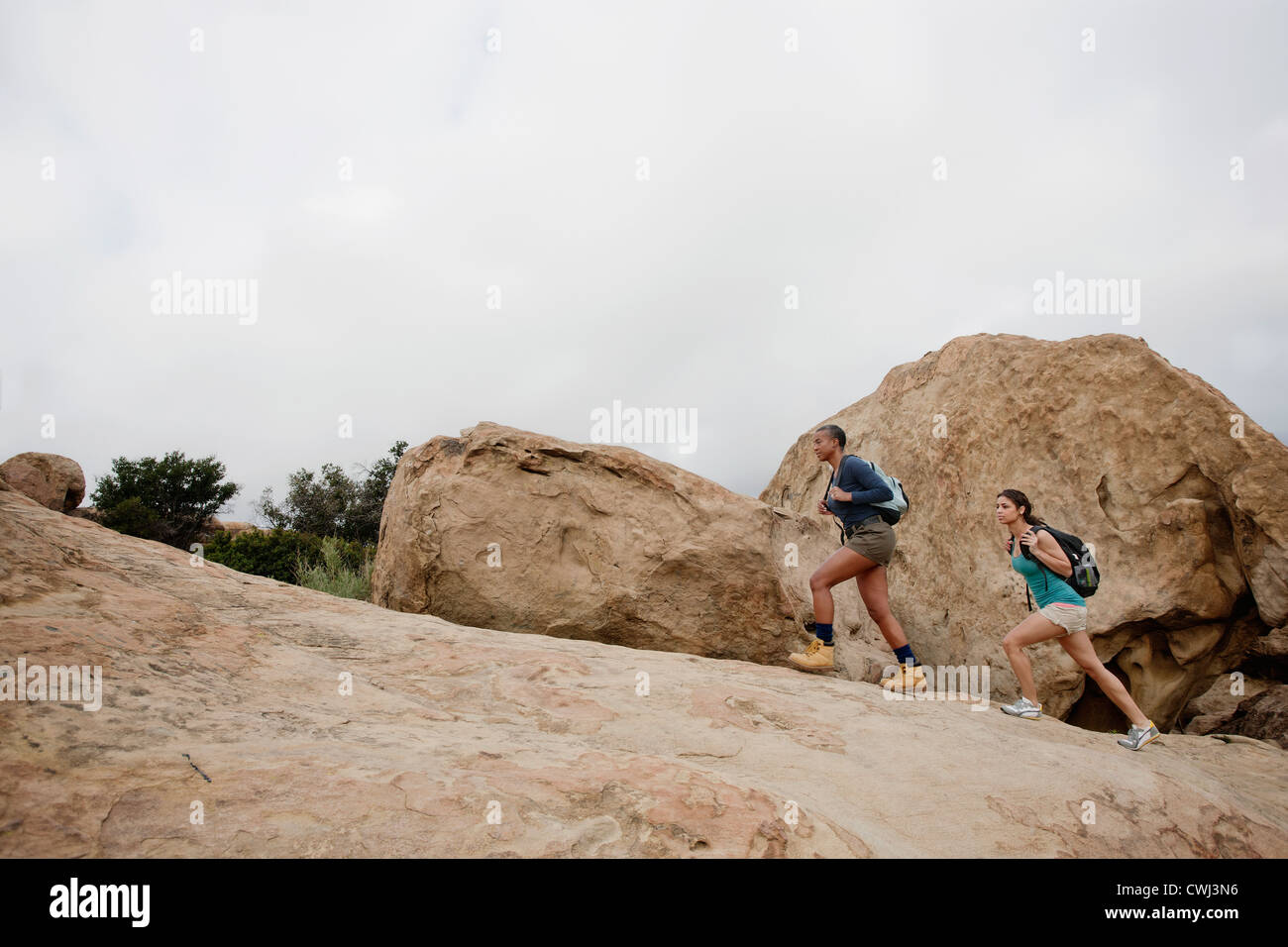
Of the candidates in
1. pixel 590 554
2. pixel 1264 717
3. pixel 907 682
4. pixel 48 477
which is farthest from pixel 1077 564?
pixel 48 477

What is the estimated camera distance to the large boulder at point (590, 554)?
24.3 feet

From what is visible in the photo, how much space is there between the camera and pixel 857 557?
20.2ft

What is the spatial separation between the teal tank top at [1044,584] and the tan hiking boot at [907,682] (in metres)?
1.09

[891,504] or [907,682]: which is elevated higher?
[891,504]

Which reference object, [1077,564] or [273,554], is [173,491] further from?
[1077,564]

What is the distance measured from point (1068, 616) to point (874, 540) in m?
1.47

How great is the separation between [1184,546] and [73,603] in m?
9.64

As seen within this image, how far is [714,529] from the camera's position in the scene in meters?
7.55

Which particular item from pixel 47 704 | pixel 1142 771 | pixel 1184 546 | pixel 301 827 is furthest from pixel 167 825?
pixel 1184 546

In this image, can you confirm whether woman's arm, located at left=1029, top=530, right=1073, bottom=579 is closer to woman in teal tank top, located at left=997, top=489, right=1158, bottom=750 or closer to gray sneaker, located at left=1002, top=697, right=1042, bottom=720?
woman in teal tank top, located at left=997, top=489, right=1158, bottom=750

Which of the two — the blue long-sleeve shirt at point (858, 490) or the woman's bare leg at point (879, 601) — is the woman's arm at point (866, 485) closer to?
the blue long-sleeve shirt at point (858, 490)

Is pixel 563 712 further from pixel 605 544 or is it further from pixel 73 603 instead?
pixel 605 544

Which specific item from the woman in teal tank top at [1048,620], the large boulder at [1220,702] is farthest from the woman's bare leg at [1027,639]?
the large boulder at [1220,702]

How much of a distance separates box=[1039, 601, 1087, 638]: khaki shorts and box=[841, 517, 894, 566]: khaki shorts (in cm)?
122
